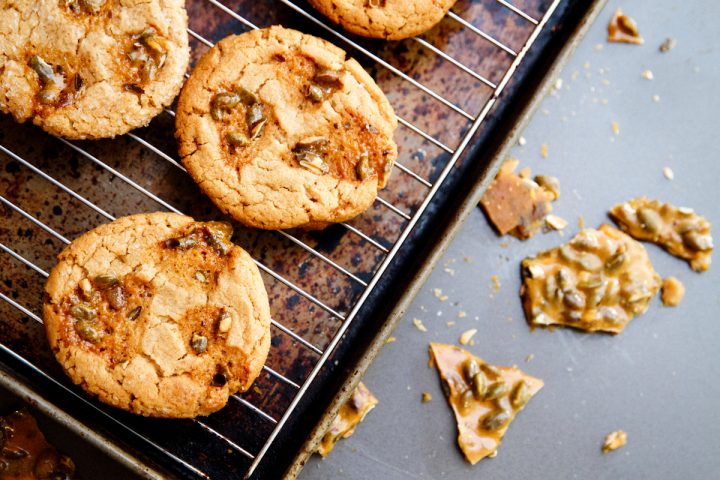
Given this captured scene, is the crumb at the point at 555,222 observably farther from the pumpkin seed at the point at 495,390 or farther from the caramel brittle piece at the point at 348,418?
the caramel brittle piece at the point at 348,418

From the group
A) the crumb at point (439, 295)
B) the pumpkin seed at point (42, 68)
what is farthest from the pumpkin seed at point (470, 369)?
the pumpkin seed at point (42, 68)

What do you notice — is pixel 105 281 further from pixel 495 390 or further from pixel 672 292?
pixel 672 292

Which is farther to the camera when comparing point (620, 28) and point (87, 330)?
point (620, 28)

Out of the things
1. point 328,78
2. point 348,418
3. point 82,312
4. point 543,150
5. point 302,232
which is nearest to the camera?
point 82,312

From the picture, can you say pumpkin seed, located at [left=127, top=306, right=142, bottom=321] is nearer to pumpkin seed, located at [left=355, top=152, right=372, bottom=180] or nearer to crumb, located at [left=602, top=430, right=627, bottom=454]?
pumpkin seed, located at [left=355, top=152, right=372, bottom=180]

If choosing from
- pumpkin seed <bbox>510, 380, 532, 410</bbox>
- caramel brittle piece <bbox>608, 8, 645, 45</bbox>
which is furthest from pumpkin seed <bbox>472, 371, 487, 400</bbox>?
caramel brittle piece <bbox>608, 8, 645, 45</bbox>

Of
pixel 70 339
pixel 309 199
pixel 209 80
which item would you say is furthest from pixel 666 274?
pixel 70 339

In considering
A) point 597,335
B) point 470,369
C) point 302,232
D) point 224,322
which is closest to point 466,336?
point 470,369
